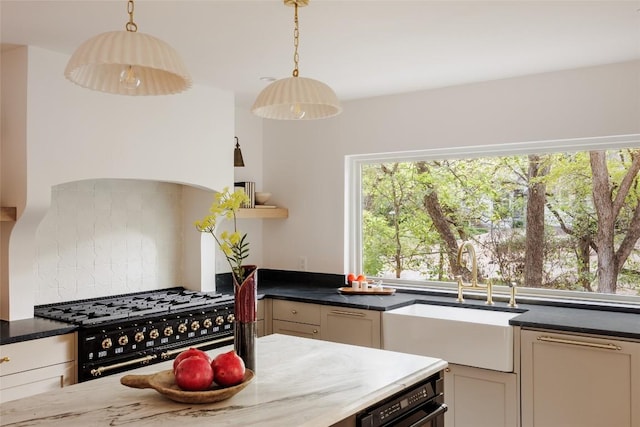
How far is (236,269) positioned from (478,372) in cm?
180

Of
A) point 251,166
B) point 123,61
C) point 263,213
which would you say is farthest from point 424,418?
point 251,166

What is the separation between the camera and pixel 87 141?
319 cm

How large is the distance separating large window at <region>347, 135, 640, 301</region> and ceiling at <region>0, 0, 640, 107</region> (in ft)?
2.09

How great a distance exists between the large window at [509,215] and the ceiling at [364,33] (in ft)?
2.09

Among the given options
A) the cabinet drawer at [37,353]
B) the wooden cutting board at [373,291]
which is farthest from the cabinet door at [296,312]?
the cabinet drawer at [37,353]

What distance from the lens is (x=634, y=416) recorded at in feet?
8.96

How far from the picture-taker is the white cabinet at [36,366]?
259 centimetres

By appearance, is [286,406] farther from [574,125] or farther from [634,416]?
[574,125]

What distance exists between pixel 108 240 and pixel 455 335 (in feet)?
7.38

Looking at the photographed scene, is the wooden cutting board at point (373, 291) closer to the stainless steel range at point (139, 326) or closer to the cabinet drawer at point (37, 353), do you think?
the stainless steel range at point (139, 326)

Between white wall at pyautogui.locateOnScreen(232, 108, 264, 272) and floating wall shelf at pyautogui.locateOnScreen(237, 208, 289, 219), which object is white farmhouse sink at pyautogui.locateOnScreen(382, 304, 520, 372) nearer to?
floating wall shelf at pyautogui.locateOnScreen(237, 208, 289, 219)

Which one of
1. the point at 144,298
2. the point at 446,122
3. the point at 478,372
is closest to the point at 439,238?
the point at 446,122

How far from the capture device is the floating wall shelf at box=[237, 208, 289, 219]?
14.1 ft

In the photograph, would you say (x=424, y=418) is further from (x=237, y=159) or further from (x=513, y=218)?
(x=237, y=159)
